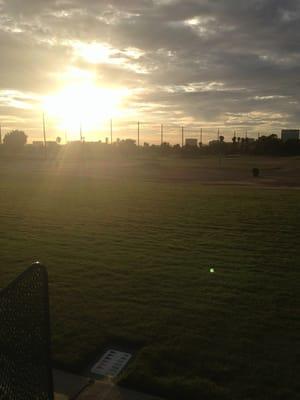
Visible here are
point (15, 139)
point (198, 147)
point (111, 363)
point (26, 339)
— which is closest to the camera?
point (26, 339)

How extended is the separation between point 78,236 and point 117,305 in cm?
451

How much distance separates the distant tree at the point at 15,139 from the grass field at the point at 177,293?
91286 mm

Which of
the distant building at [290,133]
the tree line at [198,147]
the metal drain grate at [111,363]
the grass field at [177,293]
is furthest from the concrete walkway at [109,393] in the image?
the distant building at [290,133]

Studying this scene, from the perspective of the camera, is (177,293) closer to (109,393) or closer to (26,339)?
(109,393)

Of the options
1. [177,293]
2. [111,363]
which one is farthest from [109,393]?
[177,293]

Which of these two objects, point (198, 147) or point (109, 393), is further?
point (198, 147)

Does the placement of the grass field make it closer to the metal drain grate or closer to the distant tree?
the metal drain grate

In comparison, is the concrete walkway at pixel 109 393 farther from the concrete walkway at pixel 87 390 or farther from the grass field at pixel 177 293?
the grass field at pixel 177 293

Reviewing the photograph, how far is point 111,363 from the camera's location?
406 cm

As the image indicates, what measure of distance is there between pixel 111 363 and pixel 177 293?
1.97m

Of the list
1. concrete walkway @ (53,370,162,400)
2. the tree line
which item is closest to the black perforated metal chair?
concrete walkway @ (53,370,162,400)

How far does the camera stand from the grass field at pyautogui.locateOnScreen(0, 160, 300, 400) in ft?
12.7

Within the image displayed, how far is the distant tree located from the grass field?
91286 millimetres

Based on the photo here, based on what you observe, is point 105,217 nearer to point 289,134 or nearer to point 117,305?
point 117,305
